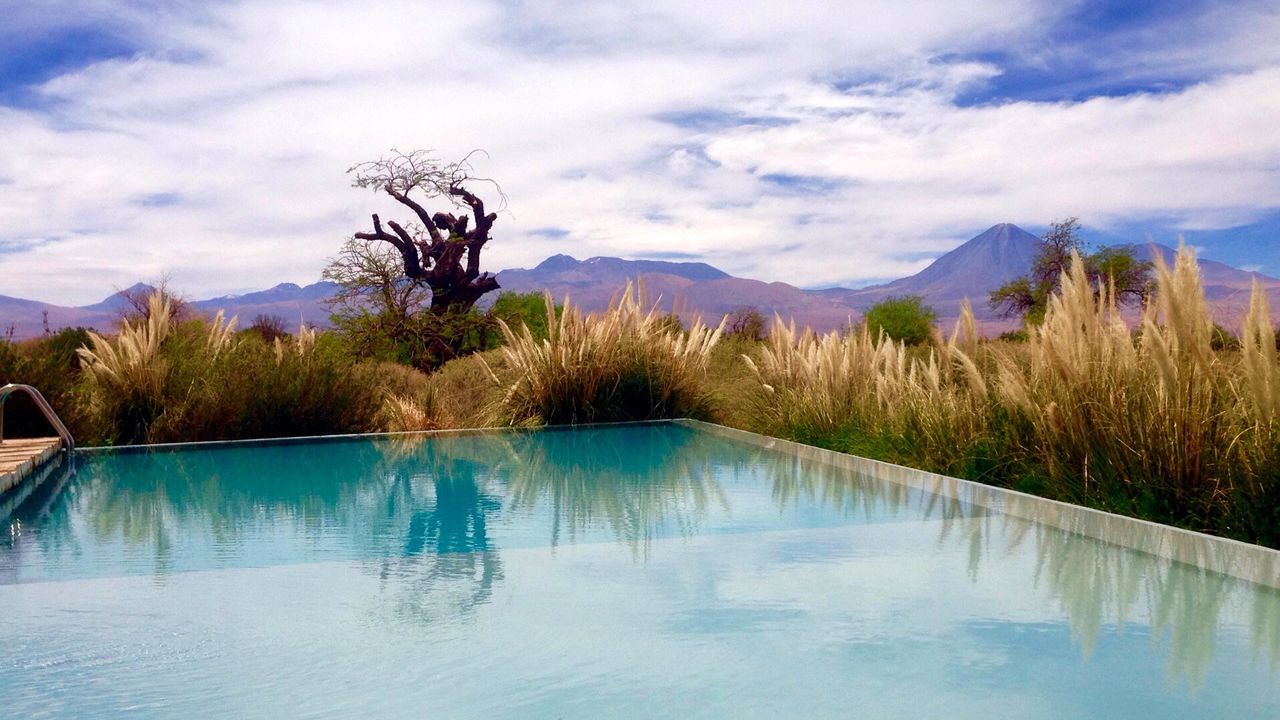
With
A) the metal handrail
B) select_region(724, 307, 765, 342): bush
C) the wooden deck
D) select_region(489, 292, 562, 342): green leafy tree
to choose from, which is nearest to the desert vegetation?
the metal handrail

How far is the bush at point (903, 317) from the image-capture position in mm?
25281

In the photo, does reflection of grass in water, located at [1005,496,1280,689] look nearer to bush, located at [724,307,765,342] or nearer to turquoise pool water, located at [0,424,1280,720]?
turquoise pool water, located at [0,424,1280,720]

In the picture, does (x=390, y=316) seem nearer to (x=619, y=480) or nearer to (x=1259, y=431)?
(x=619, y=480)

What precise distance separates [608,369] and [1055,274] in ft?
77.3

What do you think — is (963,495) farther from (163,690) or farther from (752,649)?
(163,690)

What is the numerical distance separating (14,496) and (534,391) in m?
3.70

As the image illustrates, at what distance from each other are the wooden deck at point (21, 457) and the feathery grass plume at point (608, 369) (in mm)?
3021

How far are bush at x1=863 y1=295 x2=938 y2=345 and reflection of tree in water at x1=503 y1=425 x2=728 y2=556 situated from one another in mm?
17845

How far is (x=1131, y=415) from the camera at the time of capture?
3408mm

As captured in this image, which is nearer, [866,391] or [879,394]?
[879,394]

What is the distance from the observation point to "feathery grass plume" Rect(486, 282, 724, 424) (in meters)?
7.83

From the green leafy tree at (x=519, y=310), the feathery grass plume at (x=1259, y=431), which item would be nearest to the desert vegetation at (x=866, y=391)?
the feathery grass plume at (x=1259, y=431)

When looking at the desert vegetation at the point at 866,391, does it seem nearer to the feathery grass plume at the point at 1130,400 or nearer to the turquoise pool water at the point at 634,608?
the feathery grass plume at the point at 1130,400

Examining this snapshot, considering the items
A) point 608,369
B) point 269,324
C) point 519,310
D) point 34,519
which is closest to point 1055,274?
point 519,310
